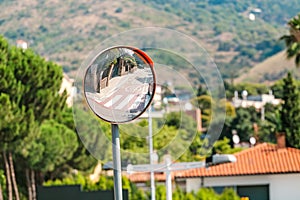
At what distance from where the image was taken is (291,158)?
3334 cm

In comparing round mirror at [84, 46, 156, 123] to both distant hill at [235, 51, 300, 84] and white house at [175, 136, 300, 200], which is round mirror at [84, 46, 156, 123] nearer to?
white house at [175, 136, 300, 200]

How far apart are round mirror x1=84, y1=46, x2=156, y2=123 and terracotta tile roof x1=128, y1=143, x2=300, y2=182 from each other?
2567cm

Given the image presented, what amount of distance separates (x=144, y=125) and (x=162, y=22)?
174264 mm

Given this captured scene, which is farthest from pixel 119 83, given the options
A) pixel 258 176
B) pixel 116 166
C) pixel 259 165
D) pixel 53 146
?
pixel 53 146

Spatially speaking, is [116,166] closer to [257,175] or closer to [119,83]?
[119,83]

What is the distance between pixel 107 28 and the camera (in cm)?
18212

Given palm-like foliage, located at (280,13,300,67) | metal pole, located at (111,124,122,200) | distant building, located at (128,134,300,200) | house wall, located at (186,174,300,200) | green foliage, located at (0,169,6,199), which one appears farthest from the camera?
palm-like foliage, located at (280,13,300,67)

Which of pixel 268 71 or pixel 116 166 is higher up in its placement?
pixel 268 71

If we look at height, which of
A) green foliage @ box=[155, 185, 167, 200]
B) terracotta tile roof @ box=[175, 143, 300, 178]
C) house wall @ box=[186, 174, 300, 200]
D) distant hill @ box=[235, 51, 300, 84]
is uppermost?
distant hill @ box=[235, 51, 300, 84]

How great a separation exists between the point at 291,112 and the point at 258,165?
1119 cm

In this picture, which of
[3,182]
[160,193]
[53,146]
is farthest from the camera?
[53,146]

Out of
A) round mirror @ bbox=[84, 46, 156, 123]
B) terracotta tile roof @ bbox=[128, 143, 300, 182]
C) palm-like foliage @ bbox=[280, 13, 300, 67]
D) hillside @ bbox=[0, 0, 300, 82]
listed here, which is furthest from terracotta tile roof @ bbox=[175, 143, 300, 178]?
hillside @ bbox=[0, 0, 300, 82]

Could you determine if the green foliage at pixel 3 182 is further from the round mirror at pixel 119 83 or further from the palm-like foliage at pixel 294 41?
the round mirror at pixel 119 83

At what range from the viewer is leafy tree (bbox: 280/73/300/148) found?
43.5 m
